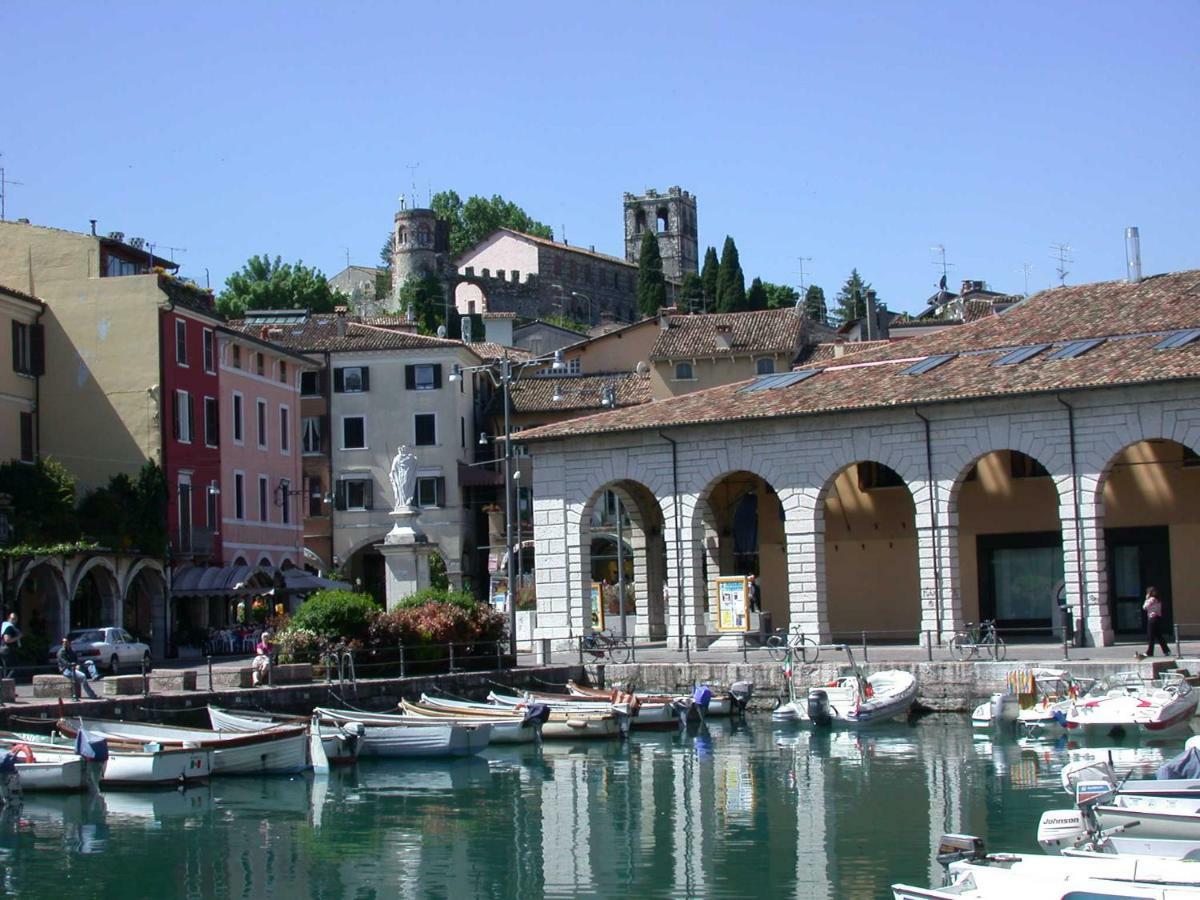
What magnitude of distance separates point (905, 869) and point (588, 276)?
443 ft

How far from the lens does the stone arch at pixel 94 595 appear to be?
50.2 m

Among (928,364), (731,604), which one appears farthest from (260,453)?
(928,364)

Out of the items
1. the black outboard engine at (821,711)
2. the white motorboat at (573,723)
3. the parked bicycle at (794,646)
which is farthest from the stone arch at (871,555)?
the white motorboat at (573,723)

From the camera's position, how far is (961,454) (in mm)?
42594

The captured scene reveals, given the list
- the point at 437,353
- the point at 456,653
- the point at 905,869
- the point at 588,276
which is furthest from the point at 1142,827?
the point at 588,276

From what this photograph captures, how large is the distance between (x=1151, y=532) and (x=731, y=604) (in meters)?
9.70

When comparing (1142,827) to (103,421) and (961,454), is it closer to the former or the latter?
(961,454)

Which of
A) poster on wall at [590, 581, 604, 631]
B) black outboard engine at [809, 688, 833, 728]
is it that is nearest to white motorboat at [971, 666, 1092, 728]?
black outboard engine at [809, 688, 833, 728]

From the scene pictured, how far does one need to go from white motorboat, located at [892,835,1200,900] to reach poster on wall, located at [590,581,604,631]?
33.2 metres

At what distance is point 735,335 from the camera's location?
77.8 metres

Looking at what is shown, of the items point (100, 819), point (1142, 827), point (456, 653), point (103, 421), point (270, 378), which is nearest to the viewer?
point (1142, 827)

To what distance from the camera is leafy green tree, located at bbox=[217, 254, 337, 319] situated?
114688 mm

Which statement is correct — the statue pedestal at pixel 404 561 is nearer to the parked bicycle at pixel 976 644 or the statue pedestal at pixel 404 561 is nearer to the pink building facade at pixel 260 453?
the parked bicycle at pixel 976 644

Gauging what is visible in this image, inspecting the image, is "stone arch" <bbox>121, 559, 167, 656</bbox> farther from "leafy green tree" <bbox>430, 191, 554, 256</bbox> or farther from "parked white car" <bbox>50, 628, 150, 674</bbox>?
"leafy green tree" <bbox>430, 191, 554, 256</bbox>
